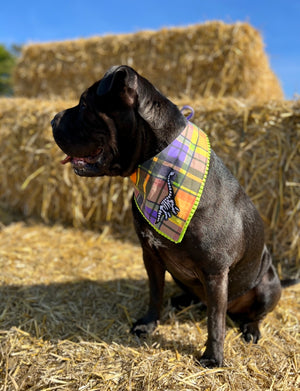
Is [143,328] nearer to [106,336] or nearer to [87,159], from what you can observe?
A: [106,336]

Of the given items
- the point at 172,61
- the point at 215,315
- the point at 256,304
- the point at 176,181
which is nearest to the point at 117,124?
the point at 176,181

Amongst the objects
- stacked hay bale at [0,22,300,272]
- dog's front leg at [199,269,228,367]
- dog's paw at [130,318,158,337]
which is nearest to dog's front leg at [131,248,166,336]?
dog's paw at [130,318,158,337]

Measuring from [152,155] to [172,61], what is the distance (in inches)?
165

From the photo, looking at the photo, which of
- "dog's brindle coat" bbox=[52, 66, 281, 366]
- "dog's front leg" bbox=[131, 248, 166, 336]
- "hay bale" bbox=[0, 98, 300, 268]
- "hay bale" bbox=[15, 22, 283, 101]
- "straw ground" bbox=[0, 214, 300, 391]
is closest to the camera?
"dog's brindle coat" bbox=[52, 66, 281, 366]

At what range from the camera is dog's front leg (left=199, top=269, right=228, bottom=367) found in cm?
190

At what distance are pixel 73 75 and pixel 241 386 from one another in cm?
586

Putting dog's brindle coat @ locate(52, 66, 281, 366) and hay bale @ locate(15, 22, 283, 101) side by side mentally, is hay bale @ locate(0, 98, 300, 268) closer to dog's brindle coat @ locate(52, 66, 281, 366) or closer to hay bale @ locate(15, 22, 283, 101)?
dog's brindle coat @ locate(52, 66, 281, 366)

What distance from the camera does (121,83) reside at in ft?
5.52

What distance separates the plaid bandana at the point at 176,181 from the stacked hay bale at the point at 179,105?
5.63 ft

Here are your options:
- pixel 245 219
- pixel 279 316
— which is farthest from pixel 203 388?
pixel 279 316

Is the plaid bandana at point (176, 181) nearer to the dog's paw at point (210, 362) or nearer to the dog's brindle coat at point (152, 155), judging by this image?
the dog's brindle coat at point (152, 155)

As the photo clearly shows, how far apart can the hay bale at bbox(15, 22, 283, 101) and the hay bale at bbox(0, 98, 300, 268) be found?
4.81 ft

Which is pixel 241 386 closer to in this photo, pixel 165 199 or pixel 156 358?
pixel 156 358

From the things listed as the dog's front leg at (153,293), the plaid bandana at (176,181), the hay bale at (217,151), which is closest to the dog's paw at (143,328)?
the dog's front leg at (153,293)
